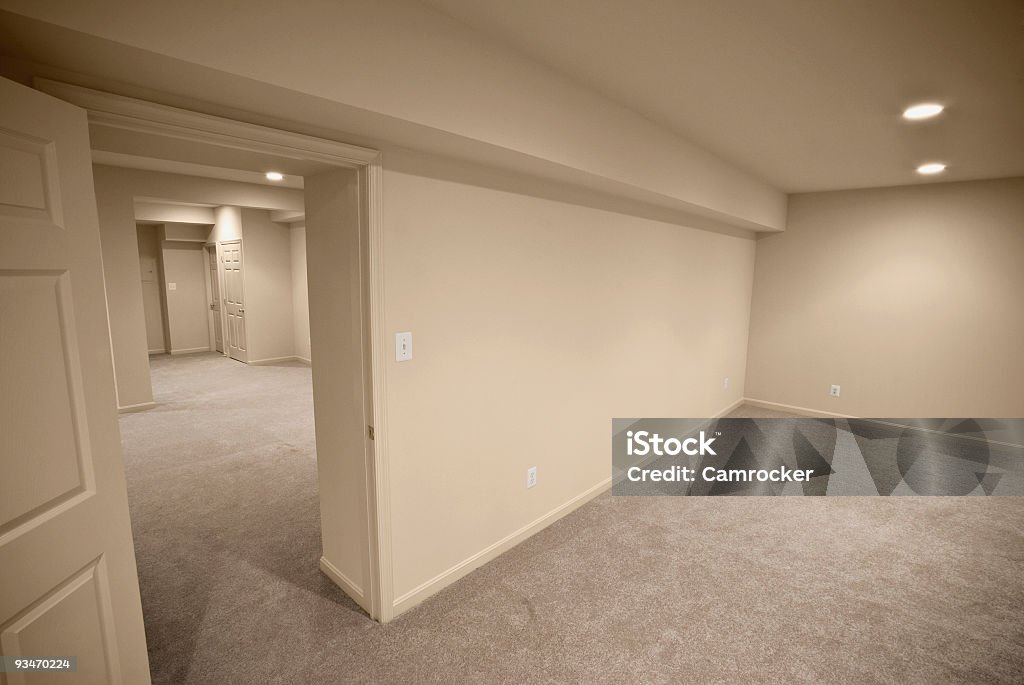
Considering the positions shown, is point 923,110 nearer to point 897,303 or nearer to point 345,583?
point 897,303

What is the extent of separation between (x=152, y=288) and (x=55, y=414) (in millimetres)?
8567

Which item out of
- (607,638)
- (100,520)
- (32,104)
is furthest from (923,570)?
(32,104)

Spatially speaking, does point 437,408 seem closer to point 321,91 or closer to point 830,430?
point 321,91

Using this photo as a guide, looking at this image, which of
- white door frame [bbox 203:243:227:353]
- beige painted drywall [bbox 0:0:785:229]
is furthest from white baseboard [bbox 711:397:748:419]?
white door frame [bbox 203:243:227:353]

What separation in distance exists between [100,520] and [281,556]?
5.12 feet

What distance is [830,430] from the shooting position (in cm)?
498

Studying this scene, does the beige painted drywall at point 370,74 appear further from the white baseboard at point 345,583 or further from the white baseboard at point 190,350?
the white baseboard at point 190,350

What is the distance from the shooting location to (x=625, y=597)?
2410 mm

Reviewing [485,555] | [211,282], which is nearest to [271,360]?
[211,282]

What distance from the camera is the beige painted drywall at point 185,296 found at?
26.8 feet

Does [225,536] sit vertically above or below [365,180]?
below

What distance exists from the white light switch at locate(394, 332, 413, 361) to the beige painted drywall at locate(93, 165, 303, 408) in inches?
173

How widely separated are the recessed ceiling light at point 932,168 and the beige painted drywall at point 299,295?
7.38m

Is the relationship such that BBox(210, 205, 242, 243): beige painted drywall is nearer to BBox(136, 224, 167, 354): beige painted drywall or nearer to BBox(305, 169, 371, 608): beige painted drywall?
BBox(136, 224, 167, 354): beige painted drywall
